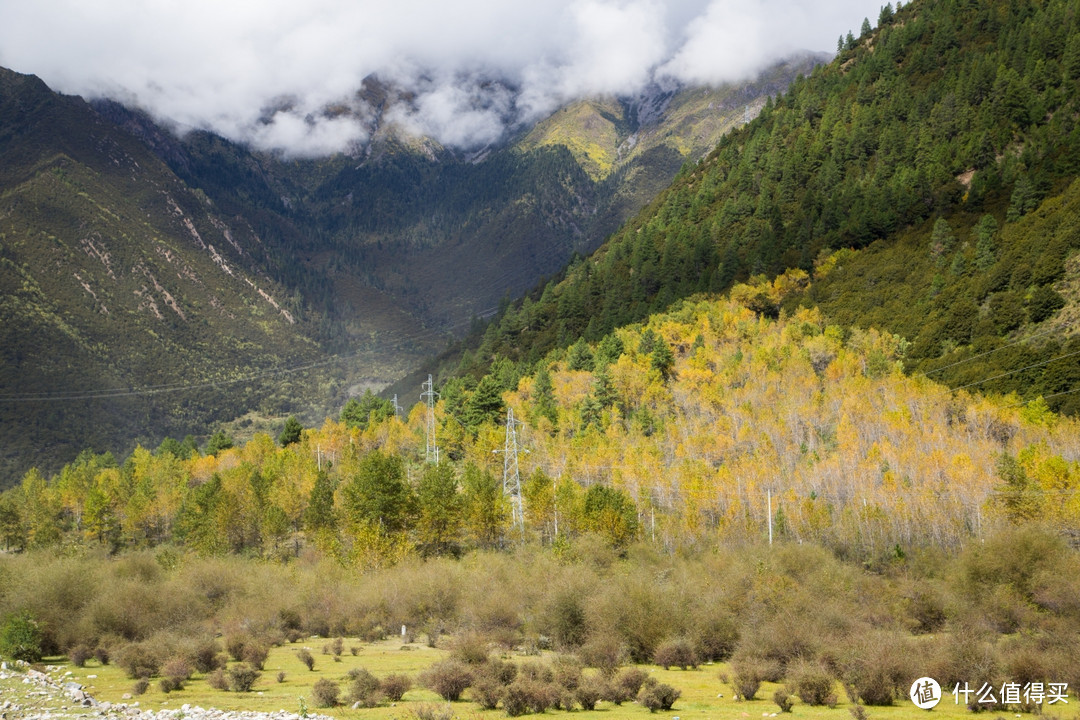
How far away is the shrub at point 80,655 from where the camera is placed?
154 ft

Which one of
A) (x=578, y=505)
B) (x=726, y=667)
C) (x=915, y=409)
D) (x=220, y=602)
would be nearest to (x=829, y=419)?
(x=915, y=409)

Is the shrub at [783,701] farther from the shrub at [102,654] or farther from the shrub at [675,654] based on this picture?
the shrub at [102,654]

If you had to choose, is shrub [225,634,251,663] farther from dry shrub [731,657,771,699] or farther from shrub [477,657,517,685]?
dry shrub [731,657,771,699]

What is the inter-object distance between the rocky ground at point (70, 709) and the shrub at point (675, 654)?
21.3 meters

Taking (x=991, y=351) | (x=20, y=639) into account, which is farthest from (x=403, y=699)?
(x=991, y=351)

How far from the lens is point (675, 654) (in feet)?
145

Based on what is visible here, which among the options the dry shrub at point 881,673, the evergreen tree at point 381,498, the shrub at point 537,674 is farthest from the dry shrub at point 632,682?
the evergreen tree at point 381,498

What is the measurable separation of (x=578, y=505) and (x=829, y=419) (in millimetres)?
35097

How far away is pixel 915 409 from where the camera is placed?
88.3 metres

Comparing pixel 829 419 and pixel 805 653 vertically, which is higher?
pixel 829 419

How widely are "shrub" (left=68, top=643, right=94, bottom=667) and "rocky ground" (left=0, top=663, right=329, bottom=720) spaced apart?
12661 millimetres

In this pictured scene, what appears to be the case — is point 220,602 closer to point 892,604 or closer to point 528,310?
point 892,604

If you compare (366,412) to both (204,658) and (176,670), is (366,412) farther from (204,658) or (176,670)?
(176,670)

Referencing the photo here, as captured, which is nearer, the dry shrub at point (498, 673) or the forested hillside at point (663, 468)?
the dry shrub at point (498, 673)
